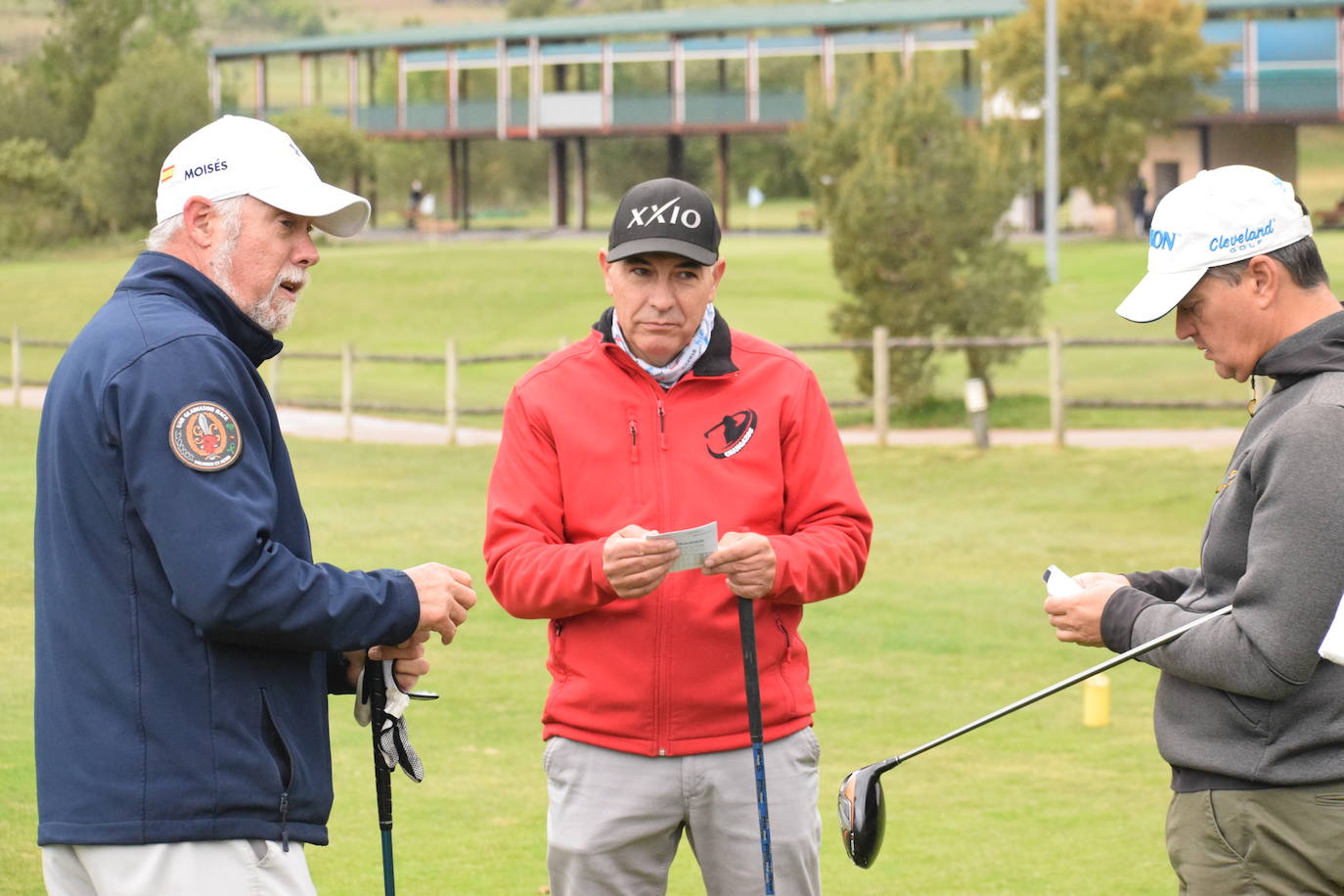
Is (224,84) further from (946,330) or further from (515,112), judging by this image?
(946,330)

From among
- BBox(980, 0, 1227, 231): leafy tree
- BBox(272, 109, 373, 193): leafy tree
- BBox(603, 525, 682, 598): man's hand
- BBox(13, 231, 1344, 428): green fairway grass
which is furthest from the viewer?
BBox(272, 109, 373, 193): leafy tree

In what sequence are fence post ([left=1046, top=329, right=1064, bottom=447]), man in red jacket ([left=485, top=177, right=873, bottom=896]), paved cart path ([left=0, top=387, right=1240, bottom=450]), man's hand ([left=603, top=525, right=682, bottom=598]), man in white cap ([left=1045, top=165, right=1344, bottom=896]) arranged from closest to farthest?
man in white cap ([left=1045, top=165, right=1344, bottom=896]) → man's hand ([left=603, top=525, right=682, bottom=598]) → man in red jacket ([left=485, top=177, right=873, bottom=896]) → fence post ([left=1046, top=329, right=1064, bottom=447]) → paved cart path ([left=0, top=387, right=1240, bottom=450])

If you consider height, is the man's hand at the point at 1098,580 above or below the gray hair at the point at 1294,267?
below

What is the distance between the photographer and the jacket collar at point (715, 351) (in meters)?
4.18

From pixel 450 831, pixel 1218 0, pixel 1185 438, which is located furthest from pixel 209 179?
pixel 1218 0

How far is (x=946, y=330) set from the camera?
77.1 feet

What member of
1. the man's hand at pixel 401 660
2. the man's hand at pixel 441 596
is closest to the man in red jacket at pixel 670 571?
the man's hand at pixel 401 660

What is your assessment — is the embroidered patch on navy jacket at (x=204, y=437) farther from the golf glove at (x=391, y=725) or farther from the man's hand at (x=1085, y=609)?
the man's hand at (x=1085, y=609)

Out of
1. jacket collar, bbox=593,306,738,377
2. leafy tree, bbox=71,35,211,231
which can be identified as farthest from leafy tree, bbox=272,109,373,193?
jacket collar, bbox=593,306,738,377

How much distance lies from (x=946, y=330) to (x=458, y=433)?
6.42 meters

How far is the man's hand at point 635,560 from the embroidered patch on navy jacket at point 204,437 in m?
0.91

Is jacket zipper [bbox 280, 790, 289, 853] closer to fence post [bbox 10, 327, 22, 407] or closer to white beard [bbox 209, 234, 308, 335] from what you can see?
white beard [bbox 209, 234, 308, 335]

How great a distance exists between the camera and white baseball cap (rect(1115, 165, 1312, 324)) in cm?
340

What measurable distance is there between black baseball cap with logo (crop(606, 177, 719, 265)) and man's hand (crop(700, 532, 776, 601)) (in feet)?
2.23
